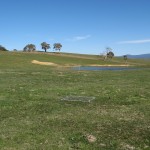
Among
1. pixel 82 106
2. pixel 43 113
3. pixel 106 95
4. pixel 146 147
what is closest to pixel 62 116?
pixel 43 113

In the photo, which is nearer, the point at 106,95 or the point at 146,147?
the point at 146,147

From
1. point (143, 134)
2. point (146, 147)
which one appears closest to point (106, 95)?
point (143, 134)

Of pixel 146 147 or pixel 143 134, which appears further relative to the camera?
pixel 143 134

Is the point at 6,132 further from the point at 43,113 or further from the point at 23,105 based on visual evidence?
the point at 23,105

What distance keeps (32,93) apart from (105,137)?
15.5 meters

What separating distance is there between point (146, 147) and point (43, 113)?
27.1ft

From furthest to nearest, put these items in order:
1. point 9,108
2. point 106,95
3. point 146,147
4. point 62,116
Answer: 1. point 106,95
2. point 9,108
3. point 62,116
4. point 146,147

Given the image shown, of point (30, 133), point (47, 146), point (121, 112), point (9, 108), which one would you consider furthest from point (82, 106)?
point (47, 146)

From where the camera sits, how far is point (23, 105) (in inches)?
955

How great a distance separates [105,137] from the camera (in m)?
16.0

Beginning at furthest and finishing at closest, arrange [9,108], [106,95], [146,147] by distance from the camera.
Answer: [106,95]
[9,108]
[146,147]

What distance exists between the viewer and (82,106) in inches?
933

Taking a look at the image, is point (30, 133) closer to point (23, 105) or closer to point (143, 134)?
point (143, 134)

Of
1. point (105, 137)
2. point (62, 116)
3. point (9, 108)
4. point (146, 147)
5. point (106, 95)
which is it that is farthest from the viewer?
point (106, 95)
